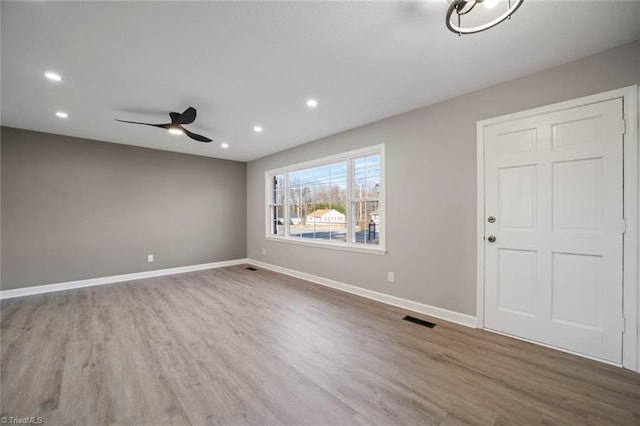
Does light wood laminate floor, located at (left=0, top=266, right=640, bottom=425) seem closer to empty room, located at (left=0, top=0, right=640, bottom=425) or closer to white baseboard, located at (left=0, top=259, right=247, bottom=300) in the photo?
empty room, located at (left=0, top=0, right=640, bottom=425)

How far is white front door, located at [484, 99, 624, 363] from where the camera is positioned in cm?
212

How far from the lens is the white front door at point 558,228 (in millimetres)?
2123

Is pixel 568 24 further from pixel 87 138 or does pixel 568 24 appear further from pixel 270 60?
pixel 87 138

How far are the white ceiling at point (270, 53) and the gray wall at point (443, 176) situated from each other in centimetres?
15

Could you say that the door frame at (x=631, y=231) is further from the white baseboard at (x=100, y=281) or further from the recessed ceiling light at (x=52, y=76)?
the white baseboard at (x=100, y=281)

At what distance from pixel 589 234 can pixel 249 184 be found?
609 cm

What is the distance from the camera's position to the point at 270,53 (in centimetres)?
214

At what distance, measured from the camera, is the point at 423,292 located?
126 inches

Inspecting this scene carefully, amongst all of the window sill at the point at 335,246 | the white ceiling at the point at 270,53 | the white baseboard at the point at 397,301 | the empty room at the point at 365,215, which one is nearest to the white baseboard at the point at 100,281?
the empty room at the point at 365,215

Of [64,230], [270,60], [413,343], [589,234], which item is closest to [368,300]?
[413,343]

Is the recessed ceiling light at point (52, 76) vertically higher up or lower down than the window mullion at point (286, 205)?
higher up

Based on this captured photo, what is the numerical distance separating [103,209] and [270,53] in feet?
15.2

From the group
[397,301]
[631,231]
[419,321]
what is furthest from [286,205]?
[631,231]

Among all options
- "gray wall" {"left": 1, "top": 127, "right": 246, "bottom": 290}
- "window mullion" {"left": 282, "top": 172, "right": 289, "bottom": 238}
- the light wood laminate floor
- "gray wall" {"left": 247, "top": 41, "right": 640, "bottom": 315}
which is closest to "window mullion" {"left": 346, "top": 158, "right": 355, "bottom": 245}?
"gray wall" {"left": 247, "top": 41, "right": 640, "bottom": 315}
